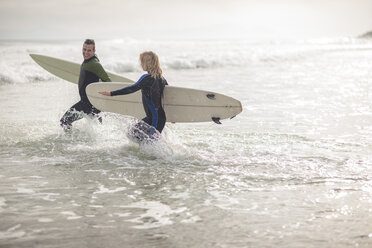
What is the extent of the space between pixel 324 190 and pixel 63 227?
99.0 inches

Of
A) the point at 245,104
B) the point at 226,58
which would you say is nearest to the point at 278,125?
the point at 245,104

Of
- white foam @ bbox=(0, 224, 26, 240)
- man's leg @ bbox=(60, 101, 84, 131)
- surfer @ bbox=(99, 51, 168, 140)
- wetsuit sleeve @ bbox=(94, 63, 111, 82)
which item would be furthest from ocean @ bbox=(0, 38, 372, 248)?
wetsuit sleeve @ bbox=(94, 63, 111, 82)

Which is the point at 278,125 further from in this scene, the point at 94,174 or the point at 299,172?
the point at 94,174

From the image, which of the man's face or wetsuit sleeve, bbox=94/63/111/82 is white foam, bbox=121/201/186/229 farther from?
the man's face

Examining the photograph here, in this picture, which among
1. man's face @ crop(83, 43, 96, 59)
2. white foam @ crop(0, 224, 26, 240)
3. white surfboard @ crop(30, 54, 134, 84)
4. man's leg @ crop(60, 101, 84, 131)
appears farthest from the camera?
white surfboard @ crop(30, 54, 134, 84)

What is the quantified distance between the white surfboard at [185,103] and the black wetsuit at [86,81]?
0.62 feet

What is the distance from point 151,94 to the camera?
232 inches

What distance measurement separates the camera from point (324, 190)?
15.0 feet

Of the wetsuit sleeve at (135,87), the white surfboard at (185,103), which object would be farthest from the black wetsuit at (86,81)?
the wetsuit sleeve at (135,87)

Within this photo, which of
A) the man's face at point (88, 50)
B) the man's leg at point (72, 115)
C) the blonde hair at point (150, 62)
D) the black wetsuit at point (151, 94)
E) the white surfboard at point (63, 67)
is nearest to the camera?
the blonde hair at point (150, 62)

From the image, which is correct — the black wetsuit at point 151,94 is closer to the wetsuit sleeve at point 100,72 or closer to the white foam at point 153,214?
the wetsuit sleeve at point 100,72

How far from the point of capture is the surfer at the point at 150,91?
5.77 m

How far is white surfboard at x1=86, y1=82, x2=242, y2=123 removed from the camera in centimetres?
647

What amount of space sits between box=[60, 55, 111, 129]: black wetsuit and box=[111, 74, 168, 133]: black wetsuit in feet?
3.62
